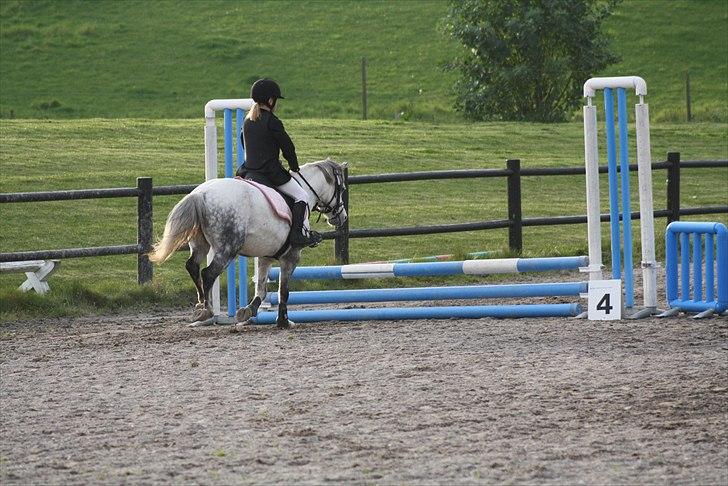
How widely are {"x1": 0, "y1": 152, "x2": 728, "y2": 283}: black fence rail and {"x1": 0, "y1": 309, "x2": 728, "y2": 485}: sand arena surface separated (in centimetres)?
245

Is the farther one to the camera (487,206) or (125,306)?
(487,206)

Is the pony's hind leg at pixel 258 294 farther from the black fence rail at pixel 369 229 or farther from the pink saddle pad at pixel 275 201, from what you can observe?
the black fence rail at pixel 369 229

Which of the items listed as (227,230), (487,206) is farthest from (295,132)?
(227,230)

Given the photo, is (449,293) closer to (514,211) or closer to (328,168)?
(328,168)

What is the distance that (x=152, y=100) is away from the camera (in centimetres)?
4028

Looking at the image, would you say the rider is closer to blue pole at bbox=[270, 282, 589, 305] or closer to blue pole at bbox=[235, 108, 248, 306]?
blue pole at bbox=[235, 108, 248, 306]

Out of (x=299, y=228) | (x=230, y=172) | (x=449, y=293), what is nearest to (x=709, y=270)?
(x=449, y=293)

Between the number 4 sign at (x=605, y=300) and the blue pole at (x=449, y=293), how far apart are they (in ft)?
0.50

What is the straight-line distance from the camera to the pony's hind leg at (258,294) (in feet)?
37.0

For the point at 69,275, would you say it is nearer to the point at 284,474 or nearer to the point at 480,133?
the point at 284,474

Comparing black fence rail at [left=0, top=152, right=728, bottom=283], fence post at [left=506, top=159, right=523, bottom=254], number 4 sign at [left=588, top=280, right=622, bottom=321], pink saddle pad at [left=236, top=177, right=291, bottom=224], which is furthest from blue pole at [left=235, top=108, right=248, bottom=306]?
fence post at [left=506, top=159, right=523, bottom=254]

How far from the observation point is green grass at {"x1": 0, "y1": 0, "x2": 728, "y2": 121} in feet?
129

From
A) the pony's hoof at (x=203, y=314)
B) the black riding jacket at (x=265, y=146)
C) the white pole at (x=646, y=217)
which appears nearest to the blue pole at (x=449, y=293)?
the white pole at (x=646, y=217)

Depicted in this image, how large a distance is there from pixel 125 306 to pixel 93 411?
544 cm
